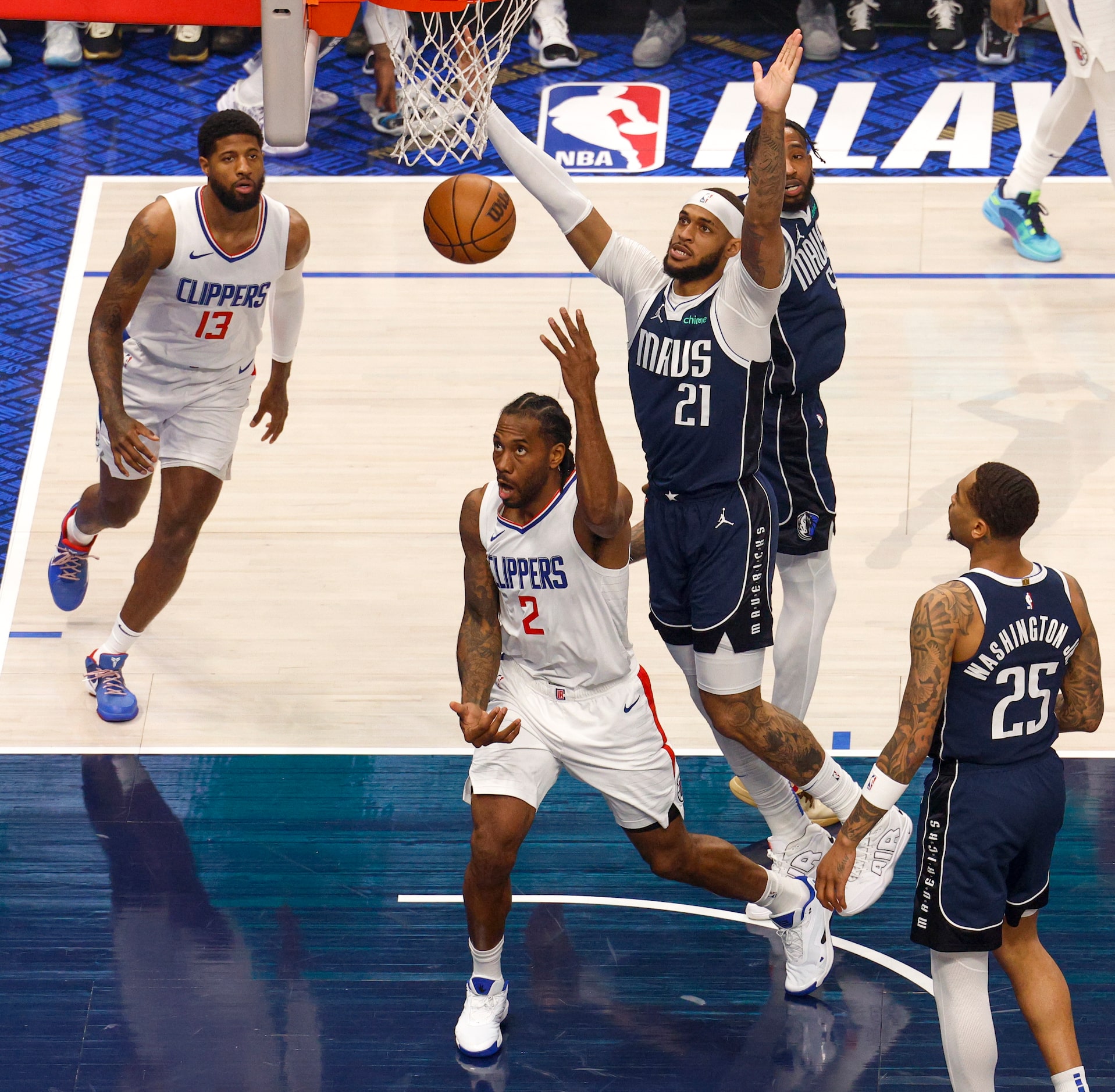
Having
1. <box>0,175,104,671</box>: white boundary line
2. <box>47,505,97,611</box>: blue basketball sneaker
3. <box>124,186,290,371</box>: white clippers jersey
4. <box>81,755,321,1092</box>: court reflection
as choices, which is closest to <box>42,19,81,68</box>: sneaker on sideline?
<box>0,175,104,671</box>: white boundary line

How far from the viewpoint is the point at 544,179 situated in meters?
6.10

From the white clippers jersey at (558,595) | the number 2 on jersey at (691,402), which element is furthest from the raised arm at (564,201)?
the white clippers jersey at (558,595)

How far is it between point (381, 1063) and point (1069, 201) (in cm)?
656

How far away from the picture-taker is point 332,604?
301 inches

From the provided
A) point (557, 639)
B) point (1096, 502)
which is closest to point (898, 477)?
point (1096, 502)

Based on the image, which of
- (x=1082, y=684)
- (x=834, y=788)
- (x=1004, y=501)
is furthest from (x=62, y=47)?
(x=1082, y=684)

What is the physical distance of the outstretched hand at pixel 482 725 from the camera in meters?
5.00

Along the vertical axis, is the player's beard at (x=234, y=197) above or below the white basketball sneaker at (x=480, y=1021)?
above

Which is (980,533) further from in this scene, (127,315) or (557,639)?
(127,315)

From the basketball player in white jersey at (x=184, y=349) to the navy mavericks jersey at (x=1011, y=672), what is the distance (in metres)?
3.00

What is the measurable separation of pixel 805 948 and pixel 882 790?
110cm

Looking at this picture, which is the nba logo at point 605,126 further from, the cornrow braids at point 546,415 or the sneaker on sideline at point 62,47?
the cornrow braids at point 546,415

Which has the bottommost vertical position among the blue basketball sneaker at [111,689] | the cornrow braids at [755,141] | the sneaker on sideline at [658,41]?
the blue basketball sneaker at [111,689]

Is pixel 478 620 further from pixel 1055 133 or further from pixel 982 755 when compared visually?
pixel 1055 133
